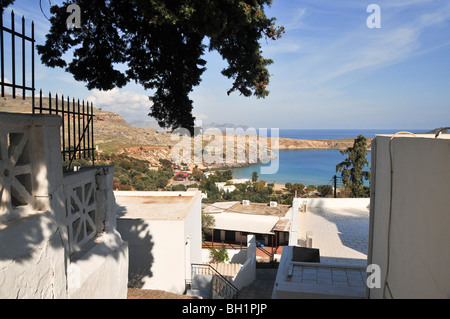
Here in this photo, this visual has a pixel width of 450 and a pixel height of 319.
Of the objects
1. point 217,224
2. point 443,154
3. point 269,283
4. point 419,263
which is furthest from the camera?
point 217,224

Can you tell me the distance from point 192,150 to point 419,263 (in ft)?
167

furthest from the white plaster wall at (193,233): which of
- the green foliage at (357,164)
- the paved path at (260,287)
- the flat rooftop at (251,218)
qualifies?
the green foliage at (357,164)

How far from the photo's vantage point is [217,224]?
19.8 m

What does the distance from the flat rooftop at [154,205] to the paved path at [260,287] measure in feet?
11.5

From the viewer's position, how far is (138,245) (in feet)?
28.9

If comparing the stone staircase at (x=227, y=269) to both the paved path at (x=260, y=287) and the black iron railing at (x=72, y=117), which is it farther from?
the black iron railing at (x=72, y=117)

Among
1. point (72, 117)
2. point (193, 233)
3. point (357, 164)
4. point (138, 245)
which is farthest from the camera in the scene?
point (357, 164)

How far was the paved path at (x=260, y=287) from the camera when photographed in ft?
32.2

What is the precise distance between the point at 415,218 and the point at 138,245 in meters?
8.08

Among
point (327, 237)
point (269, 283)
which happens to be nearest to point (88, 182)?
point (327, 237)

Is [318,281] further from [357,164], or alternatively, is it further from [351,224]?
[357,164]

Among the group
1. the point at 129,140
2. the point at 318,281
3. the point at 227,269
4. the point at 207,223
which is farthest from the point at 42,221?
the point at 129,140

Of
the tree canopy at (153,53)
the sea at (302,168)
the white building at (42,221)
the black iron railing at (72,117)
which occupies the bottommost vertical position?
the sea at (302,168)
